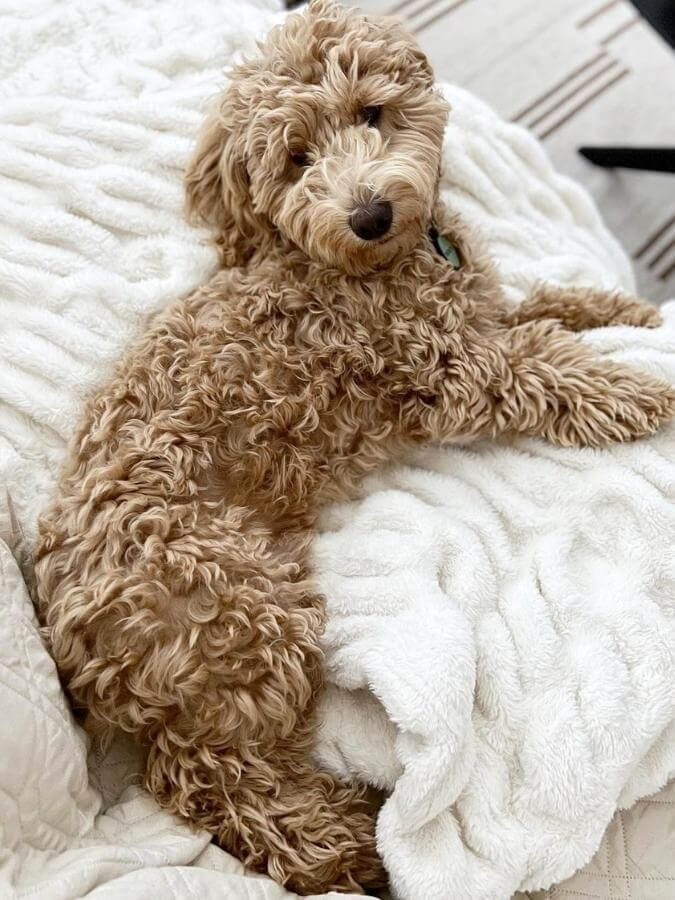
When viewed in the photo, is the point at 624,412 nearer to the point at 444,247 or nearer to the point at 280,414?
the point at 444,247

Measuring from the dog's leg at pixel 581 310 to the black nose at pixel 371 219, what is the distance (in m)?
0.55

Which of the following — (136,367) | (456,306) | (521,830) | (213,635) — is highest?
(456,306)

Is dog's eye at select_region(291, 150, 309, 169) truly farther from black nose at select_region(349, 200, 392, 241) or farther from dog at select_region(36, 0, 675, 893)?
black nose at select_region(349, 200, 392, 241)

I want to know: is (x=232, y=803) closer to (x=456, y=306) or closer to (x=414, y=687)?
(x=414, y=687)

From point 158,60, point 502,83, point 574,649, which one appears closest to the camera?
point 574,649

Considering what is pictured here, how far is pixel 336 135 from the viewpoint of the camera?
1.97m

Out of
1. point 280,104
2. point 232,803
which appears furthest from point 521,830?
point 280,104

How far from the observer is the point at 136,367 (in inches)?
79.3

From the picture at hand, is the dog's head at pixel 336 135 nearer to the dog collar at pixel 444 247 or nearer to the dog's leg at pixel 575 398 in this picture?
the dog collar at pixel 444 247

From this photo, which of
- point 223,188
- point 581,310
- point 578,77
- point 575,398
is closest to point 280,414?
point 223,188

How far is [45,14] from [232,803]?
2.22m

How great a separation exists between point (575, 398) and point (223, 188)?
1007 mm

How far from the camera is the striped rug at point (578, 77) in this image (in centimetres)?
341

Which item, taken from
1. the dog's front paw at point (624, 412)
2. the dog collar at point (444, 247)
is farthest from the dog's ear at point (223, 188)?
the dog's front paw at point (624, 412)
